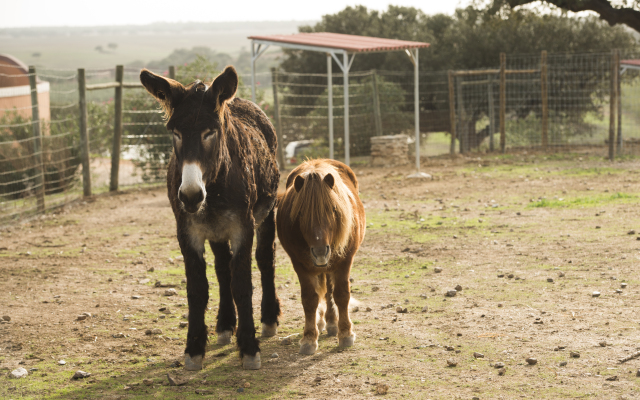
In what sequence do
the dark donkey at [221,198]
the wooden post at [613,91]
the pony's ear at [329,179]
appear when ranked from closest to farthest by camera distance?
the dark donkey at [221,198], the pony's ear at [329,179], the wooden post at [613,91]

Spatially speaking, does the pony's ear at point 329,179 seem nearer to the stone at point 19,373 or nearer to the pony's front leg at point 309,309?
the pony's front leg at point 309,309

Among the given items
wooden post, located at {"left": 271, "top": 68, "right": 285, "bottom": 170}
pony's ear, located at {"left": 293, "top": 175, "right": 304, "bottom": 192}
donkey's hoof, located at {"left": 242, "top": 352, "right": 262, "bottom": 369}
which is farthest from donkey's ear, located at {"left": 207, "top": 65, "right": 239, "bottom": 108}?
wooden post, located at {"left": 271, "top": 68, "right": 285, "bottom": 170}

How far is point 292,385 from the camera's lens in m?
4.09

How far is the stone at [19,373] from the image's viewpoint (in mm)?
4225

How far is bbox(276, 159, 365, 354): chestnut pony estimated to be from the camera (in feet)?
14.3

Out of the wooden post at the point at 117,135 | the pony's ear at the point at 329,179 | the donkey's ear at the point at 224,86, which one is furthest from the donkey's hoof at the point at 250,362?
the wooden post at the point at 117,135

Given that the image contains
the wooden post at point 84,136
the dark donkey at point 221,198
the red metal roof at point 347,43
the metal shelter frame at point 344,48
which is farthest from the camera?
the metal shelter frame at point 344,48

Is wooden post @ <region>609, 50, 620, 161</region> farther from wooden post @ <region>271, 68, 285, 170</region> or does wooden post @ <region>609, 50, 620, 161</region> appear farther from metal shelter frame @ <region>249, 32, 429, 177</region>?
wooden post @ <region>271, 68, 285, 170</region>

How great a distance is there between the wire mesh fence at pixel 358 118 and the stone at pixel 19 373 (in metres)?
6.49

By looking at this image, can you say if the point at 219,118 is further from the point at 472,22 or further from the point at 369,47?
the point at 472,22

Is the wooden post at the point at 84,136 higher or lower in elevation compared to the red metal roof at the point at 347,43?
lower

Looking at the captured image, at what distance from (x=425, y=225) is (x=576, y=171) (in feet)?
19.4

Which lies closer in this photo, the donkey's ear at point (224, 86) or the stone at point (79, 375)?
the donkey's ear at point (224, 86)

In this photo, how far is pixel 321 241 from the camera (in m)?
4.28
